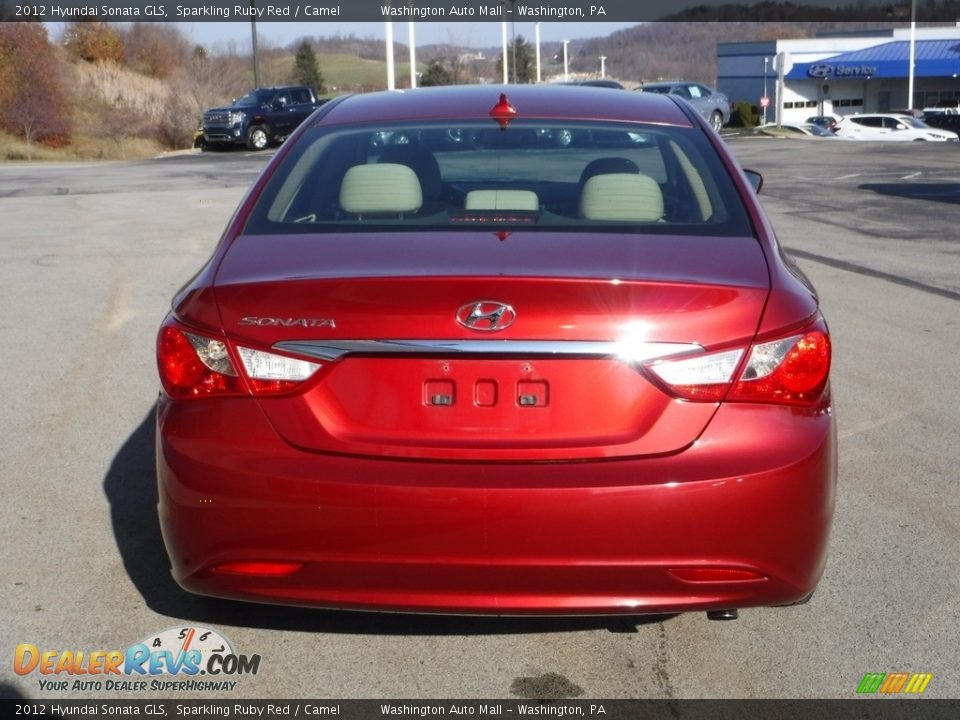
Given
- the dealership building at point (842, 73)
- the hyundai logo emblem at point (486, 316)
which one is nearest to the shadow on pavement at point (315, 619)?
the hyundai logo emblem at point (486, 316)

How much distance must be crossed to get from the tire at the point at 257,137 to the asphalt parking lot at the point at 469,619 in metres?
27.3

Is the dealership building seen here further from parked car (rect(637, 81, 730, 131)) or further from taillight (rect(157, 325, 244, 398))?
taillight (rect(157, 325, 244, 398))

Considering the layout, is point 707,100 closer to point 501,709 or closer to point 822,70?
point 501,709

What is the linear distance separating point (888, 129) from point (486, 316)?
139ft

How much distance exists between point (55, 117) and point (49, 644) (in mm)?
47915

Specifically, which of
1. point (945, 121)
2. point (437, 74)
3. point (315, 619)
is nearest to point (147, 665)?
point (315, 619)

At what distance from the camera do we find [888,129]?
137ft

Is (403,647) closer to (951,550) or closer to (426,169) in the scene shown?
(426,169)

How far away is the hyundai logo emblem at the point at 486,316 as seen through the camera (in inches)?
113

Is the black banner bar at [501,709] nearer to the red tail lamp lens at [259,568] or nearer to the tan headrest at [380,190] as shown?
the red tail lamp lens at [259,568]

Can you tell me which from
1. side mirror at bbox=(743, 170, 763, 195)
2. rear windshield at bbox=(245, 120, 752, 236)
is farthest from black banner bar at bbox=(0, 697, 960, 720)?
side mirror at bbox=(743, 170, 763, 195)

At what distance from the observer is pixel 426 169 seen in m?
4.16

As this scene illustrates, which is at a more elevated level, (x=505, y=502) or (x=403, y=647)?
(x=505, y=502)

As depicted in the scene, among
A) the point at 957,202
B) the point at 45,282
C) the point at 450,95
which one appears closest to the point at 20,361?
the point at 45,282
